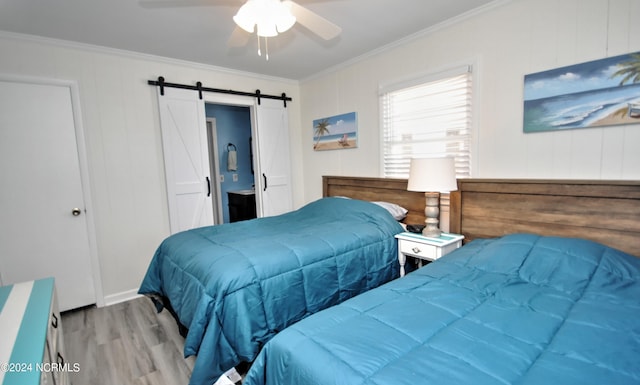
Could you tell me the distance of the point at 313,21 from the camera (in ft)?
6.17

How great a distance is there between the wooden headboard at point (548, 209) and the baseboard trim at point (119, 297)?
3.04 m

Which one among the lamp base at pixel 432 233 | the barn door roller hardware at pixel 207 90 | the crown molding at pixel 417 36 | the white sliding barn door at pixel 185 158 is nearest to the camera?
the crown molding at pixel 417 36

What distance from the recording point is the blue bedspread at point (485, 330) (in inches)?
37.1

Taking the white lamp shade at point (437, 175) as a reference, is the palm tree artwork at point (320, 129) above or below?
above

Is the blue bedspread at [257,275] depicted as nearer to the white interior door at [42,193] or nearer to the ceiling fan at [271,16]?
the white interior door at [42,193]

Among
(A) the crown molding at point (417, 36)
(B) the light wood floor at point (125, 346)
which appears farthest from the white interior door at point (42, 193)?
(A) the crown molding at point (417, 36)

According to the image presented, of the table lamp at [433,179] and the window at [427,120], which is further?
the window at [427,120]

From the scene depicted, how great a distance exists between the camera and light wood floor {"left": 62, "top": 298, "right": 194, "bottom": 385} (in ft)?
6.39

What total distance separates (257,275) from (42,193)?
7.72 ft

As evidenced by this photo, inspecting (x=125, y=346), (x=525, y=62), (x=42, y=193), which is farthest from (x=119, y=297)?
(x=525, y=62)

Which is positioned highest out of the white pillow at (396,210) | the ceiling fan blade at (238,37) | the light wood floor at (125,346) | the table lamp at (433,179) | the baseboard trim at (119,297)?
the ceiling fan blade at (238,37)

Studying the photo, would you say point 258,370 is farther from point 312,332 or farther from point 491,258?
point 491,258

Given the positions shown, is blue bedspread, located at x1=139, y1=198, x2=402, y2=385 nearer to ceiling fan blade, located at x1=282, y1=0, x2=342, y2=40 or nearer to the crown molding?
ceiling fan blade, located at x1=282, y1=0, x2=342, y2=40

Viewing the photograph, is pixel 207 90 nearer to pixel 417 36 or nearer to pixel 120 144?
pixel 120 144
